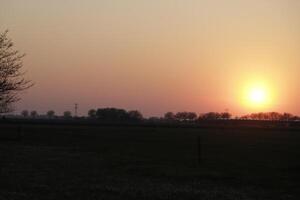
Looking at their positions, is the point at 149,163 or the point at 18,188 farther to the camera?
the point at 149,163

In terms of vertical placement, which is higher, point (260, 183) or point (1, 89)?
point (1, 89)

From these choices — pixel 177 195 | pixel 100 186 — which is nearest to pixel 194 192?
pixel 177 195

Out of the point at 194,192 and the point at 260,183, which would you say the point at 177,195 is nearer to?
the point at 194,192

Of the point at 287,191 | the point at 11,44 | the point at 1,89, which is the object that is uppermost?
the point at 11,44

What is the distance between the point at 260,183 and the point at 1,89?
29599 millimetres

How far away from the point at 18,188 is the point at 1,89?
98.5ft

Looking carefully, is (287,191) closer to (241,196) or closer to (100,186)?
(241,196)

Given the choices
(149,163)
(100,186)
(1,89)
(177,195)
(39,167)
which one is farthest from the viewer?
(1,89)

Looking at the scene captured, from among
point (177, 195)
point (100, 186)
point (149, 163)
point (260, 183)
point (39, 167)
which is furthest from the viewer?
point (149, 163)

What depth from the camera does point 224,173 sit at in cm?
2450

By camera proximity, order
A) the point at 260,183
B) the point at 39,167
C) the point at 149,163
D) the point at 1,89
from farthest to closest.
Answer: the point at 1,89, the point at 149,163, the point at 39,167, the point at 260,183

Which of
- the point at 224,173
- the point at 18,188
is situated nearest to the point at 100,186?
the point at 18,188

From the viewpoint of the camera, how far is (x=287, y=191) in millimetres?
18938

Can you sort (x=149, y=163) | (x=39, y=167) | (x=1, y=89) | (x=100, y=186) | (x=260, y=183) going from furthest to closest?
1. (x=1, y=89)
2. (x=149, y=163)
3. (x=39, y=167)
4. (x=260, y=183)
5. (x=100, y=186)
